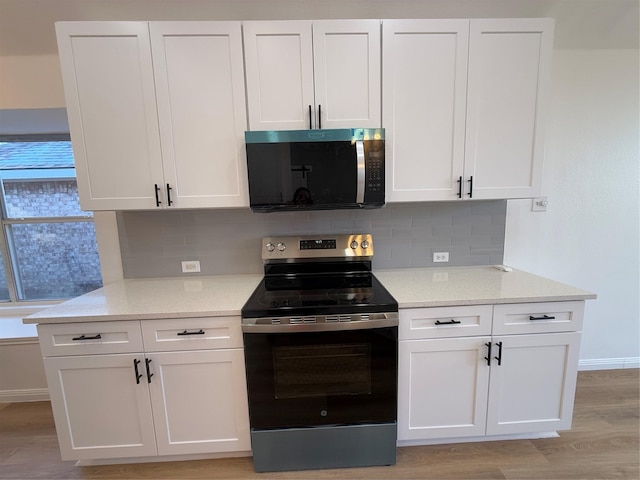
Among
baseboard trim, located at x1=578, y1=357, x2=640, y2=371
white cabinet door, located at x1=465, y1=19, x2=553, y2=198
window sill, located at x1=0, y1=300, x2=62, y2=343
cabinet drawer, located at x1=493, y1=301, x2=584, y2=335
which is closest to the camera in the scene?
cabinet drawer, located at x1=493, y1=301, x2=584, y2=335

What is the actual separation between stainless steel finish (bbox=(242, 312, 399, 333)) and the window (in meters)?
1.95

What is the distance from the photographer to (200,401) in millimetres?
1507

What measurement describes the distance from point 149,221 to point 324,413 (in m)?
1.65

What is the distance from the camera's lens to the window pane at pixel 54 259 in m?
2.39

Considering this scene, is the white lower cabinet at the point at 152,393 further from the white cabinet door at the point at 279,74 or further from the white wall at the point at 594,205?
the white wall at the point at 594,205

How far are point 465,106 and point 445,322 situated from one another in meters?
1.22

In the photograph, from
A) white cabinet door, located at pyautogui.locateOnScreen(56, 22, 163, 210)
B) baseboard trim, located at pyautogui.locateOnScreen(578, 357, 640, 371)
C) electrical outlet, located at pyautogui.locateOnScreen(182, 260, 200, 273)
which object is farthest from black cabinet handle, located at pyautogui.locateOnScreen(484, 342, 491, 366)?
white cabinet door, located at pyautogui.locateOnScreen(56, 22, 163, 210)

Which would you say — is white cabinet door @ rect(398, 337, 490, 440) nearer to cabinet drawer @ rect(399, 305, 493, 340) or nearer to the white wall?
cabinet drawer @ rect(399, 305, 493, 340)

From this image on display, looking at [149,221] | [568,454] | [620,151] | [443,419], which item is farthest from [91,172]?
[620,151]

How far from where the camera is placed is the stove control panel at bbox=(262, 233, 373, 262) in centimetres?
193

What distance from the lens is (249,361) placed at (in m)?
1.44

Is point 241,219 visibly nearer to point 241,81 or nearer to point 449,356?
point 241,81

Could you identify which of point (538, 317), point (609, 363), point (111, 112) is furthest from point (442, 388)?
point (111, 112)

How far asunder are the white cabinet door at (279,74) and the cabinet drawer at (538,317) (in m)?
1.47
